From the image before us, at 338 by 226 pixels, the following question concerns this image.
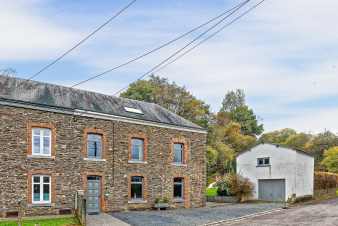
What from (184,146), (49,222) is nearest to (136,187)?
(184,146)

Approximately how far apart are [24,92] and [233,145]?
144ft

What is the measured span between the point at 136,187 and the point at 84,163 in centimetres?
451

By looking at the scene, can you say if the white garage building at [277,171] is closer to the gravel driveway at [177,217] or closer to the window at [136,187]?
the gravel driveway at [177,217]

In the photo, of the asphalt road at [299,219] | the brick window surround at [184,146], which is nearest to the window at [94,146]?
the brick window surround at [184,146]

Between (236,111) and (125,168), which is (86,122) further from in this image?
(236,111)

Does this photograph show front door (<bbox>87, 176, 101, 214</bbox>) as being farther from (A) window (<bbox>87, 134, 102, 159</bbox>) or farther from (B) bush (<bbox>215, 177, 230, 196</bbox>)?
(B) bush (<bbox>215, 177, 230, 196</bbox>)

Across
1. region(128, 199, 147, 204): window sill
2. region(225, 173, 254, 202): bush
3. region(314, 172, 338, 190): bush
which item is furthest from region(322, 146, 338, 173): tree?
region(128, 199, 147, 204): window sill

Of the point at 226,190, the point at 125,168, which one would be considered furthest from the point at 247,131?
the point at 125,168

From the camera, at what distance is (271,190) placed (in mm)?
38250

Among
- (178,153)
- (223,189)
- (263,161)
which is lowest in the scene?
(223,189)

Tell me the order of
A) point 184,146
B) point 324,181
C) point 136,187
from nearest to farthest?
point 136,187 < point 184,146 < point 324,181

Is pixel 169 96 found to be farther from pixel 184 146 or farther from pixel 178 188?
pixel 178 188

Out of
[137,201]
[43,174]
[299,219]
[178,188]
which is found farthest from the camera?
[178,188]

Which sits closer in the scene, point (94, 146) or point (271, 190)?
point (94, 146)
